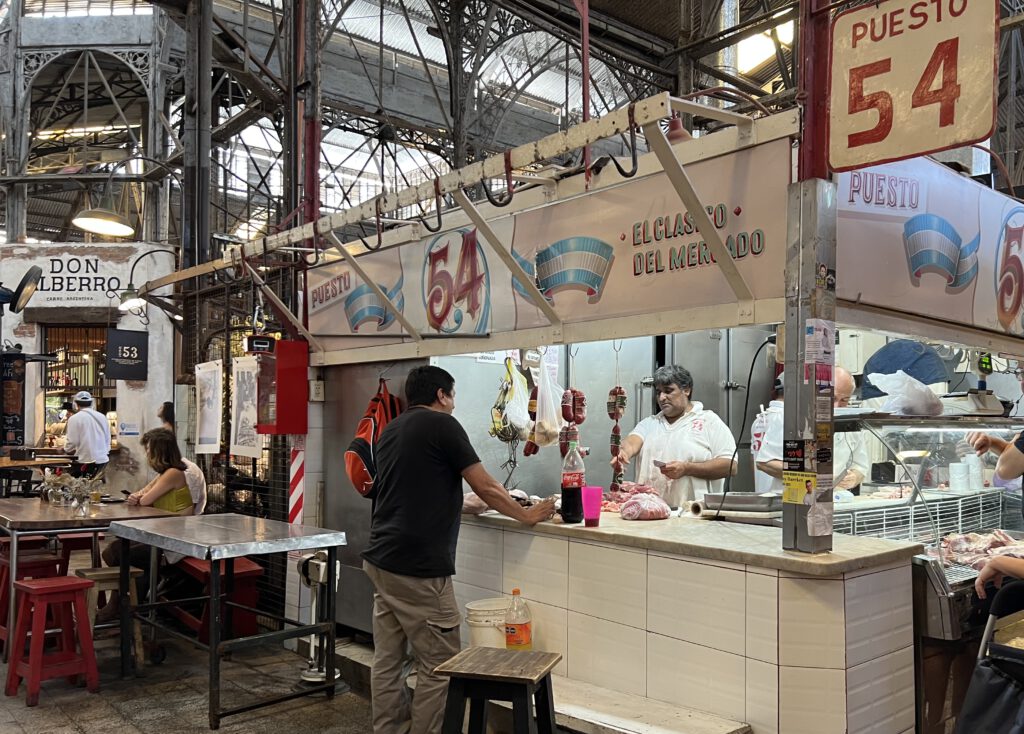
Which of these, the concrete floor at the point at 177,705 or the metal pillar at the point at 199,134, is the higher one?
the metal pillar at the point at 199,134

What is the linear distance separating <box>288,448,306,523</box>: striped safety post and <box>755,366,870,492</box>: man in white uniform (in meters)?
3.33

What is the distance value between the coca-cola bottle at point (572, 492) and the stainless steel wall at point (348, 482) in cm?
172

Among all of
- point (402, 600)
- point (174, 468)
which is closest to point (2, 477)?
point (174, 468)

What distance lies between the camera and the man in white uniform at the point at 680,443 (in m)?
5.62

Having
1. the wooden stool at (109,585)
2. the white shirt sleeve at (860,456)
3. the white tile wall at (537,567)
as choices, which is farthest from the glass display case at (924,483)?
the wooden stool at (109,585)

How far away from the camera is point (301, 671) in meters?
5.89

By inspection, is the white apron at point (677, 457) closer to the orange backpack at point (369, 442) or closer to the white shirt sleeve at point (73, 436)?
the orange backpack at point (369, 442)

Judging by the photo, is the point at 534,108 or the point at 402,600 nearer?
the point at 402,600

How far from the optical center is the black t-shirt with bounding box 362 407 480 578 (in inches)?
161

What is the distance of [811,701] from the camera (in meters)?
3.24

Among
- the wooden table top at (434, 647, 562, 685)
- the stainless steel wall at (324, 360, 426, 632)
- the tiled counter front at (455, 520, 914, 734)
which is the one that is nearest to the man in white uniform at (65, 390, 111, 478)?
the stainless steel wall at (324, 360, 426, 632)

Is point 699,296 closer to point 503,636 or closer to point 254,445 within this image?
point 503,636

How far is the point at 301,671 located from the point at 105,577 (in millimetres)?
1826

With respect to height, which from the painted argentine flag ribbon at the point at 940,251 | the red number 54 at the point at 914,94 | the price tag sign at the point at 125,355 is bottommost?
the price tag sign at the point at 125,355
